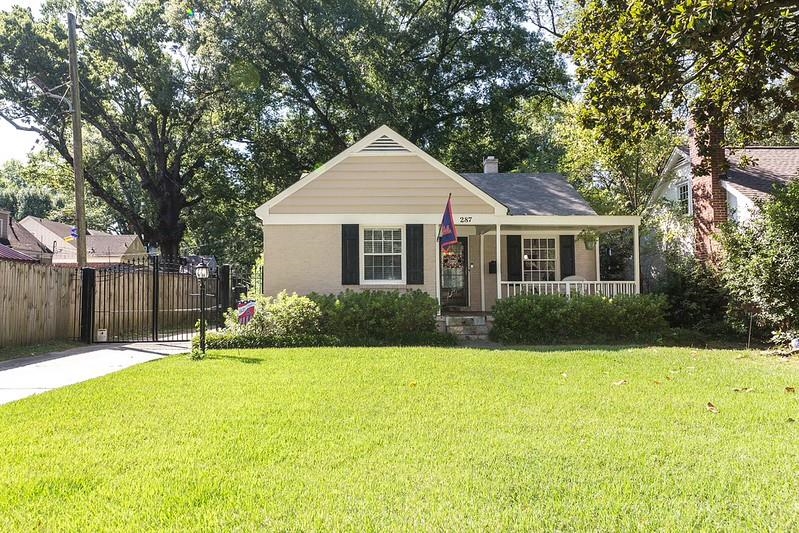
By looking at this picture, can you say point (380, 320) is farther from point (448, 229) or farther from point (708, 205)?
point (708, 205)

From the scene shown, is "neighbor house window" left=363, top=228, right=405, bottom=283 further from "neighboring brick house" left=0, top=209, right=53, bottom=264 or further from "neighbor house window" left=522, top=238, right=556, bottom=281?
"neighboring brick house" left=0, top=209, right=53, bottom=264

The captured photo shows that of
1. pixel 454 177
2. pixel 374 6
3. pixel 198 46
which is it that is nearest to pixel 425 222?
pixel 454 177

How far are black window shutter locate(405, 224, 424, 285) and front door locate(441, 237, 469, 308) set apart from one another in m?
1.75

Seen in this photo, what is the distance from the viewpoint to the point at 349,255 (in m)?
13.5

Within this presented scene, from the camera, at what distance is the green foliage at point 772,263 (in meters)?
10.6

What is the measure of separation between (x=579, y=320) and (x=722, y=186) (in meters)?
5.98

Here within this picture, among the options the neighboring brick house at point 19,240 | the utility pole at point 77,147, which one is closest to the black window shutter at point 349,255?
the utility pole at point 77,147

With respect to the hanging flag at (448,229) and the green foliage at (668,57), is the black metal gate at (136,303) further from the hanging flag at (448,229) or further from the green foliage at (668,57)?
the green foliage at (668,57)

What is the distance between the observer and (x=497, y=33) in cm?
2417

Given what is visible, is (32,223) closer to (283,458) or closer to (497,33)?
(497,33)

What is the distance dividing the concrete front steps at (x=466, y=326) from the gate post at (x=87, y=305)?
25.3 ft

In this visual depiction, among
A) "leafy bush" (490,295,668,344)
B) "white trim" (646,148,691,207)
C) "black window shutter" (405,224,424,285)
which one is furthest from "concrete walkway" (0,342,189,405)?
"white trim" (646,148,691,207)

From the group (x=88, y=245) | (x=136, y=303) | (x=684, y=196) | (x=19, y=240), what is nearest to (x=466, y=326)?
(x=684, y=196)

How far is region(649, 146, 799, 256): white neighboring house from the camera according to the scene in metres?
14.2
